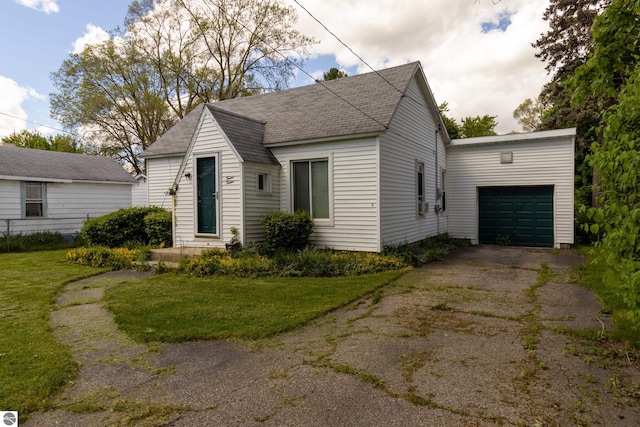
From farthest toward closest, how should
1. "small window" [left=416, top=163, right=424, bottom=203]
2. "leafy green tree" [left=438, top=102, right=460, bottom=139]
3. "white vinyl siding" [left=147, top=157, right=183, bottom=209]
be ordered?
1. "leafy green tree" [left=438, top=102, right=460, bottom=139]
2. "white vinyl siding" [left=147, top=157, right=183, bottom=209]
3. "small window" [left=416, top=163, right=424, bottom=203]

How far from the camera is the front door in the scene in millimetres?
10484

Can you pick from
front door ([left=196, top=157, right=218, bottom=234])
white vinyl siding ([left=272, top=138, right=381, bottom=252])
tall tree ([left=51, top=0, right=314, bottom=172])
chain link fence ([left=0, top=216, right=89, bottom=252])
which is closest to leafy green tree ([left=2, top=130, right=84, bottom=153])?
tall tree ([left=51, top=0, right=314, bottom=172])

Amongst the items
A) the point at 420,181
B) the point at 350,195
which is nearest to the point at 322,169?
the point at 350,195

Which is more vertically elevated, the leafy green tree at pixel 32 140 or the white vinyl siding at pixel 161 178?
the leafy green tree at pixel 32 140

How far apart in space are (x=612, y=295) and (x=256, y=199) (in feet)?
26.0

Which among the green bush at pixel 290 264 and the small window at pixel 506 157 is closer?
the green bush at pixel 290 264

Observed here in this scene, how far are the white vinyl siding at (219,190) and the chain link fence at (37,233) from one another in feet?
24.9

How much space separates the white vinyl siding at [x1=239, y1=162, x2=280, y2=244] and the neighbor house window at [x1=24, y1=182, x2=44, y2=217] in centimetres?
1154

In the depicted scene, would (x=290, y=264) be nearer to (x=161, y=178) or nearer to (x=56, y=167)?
(x=161, y=178)

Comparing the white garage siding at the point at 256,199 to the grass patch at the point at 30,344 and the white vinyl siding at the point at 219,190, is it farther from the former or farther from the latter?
the grass patch at the point at 30,344

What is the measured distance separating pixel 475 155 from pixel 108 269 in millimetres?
12968

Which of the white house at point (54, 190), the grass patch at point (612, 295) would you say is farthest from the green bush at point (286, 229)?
the white house at point (54, 190)

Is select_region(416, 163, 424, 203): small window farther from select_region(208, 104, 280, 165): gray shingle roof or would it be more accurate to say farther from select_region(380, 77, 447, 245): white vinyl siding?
select_region(208, 104, 280, 165): gray shingle roof

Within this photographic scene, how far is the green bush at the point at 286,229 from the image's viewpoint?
32.3 ft
